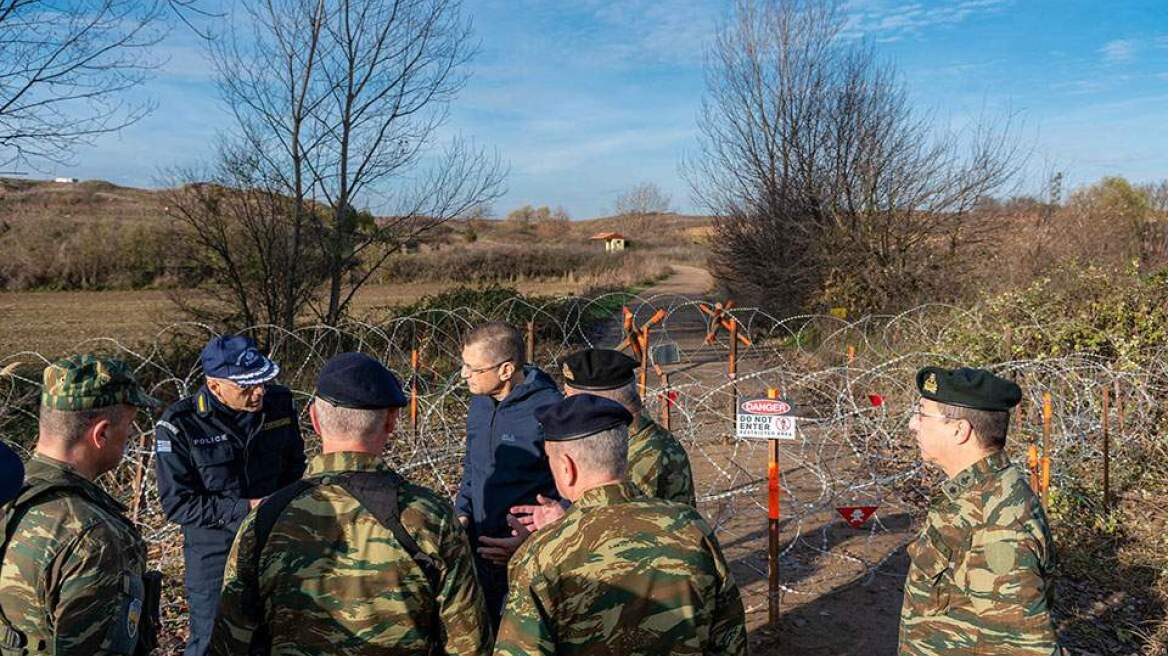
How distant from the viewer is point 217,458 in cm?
319

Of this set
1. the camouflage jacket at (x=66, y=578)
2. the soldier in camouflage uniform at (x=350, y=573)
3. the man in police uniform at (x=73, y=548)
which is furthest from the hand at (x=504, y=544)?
the camouflage jacket at (x=66, y=578)

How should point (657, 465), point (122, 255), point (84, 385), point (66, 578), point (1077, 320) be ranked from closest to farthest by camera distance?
point (66, 578)
point (84, 385)
point (657, 465)
point (1077, 320)
point (122, 255)

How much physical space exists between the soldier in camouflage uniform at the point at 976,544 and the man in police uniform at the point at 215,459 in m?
2.51

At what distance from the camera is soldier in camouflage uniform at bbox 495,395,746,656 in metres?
1.79

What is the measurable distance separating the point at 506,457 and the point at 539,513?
44 centimetres

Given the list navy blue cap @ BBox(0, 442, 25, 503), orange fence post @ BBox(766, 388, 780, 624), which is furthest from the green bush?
navy blue cap @ BBox(0, 442, 25, 503)

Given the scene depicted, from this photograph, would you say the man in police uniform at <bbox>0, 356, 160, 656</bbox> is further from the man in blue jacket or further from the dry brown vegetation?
the dry brown vegetation

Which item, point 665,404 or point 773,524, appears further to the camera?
point 665,404

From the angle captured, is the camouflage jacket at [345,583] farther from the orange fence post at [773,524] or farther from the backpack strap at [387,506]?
the orange fence post at [773,524]

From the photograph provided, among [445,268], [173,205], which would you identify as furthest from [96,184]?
[173,205]

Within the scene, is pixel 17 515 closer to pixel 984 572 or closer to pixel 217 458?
pixel 217 458

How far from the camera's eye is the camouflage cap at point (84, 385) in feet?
6.97

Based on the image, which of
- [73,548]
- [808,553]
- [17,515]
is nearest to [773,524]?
[808,553]

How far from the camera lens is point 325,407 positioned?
213cm
